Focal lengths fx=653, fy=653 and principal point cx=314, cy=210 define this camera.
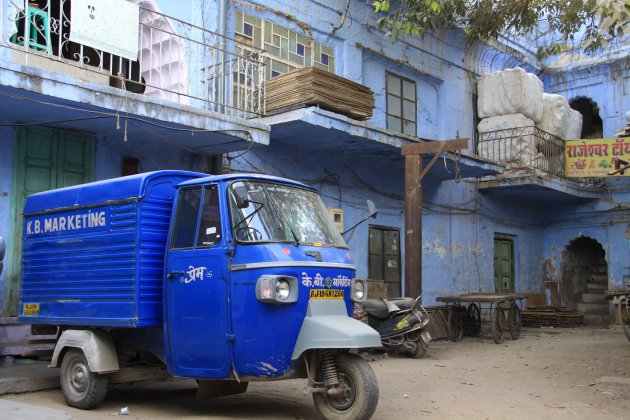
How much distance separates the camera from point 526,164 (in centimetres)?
1561

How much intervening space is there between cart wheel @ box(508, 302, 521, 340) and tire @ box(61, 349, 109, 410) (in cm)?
941

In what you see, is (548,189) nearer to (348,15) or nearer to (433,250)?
(433,250)

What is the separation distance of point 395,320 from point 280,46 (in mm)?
5267

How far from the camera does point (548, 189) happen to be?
632 inches

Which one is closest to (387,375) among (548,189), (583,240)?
(548,189)

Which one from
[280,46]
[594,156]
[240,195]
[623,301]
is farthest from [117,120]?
[594,156]

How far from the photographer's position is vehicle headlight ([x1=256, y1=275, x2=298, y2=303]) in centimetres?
536

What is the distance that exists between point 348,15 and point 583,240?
35.3 feet

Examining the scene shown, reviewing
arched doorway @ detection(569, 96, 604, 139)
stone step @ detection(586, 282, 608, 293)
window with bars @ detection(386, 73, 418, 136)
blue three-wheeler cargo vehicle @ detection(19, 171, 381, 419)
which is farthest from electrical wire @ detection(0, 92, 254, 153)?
arched doorway @ detection(569, 96, 604, 139)

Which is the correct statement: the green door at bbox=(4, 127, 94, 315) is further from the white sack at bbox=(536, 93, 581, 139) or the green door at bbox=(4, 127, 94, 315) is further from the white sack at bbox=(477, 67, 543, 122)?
the white sack at bbox=(536, 93, 581, 139)

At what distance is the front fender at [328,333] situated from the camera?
530 centimetres

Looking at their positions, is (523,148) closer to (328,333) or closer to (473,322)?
(473,322)

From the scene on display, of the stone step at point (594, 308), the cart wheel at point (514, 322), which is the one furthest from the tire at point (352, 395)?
the stone step at point (594, 308)

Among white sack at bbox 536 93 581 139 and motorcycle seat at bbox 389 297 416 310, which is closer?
motorcycle seat at bbox 389 297 416 310
